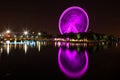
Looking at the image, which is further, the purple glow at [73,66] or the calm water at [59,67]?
the purple glow at [73,66]

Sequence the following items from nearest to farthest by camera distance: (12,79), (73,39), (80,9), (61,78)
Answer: (12,79), (61,78), (80,9), (73,39)

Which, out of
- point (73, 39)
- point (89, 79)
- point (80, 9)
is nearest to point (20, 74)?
point (89, 79)

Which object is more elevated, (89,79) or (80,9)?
(80,9)

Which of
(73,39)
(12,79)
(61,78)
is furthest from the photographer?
(73,39)

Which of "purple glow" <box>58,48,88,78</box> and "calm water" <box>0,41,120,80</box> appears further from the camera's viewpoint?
"purple glow" <box>58,48,88,78</box>

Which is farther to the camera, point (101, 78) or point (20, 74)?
point (20, 74)

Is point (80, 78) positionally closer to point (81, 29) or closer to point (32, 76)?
point (32, 76)

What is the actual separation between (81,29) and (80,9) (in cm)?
402

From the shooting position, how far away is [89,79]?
11609 mm

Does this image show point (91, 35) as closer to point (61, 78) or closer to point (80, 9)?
point (80, 9)

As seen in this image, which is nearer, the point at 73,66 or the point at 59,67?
the point at 59,67

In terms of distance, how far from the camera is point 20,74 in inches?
497

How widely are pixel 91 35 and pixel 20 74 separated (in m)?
67.7

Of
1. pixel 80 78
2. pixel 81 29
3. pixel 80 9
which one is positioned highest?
pixel 80 9
